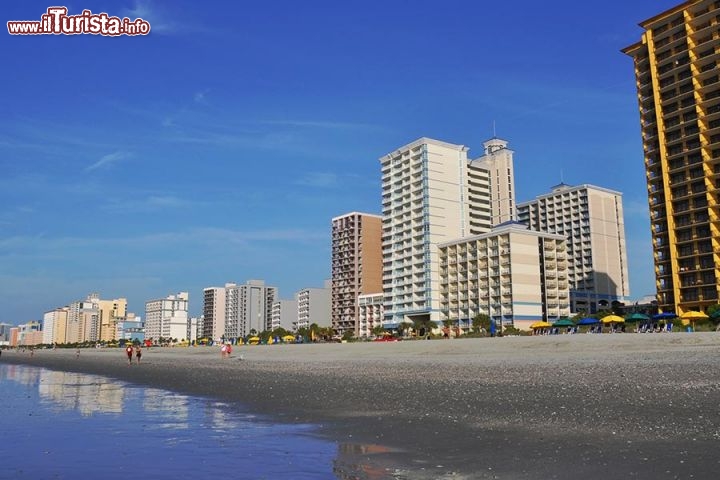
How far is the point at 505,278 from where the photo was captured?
124250mm

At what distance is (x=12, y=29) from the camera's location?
28.9 metres

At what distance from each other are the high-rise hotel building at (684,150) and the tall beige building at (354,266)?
308 ft

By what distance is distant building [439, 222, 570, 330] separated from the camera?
122625 millimetres

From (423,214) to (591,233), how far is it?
60.5 m

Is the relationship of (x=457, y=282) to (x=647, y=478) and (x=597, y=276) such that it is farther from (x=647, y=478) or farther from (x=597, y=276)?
(x=647, y=478)

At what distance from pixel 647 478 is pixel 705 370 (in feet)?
47.6

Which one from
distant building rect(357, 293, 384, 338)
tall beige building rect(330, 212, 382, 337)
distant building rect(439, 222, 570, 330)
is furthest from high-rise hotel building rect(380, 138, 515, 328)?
tall beige building rect(330, 212, 382, 337)

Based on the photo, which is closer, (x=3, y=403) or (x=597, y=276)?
(x=3, y=403)

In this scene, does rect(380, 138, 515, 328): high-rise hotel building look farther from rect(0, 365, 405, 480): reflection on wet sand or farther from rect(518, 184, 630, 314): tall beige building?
rect(0, 365, 405, 480): reflection on wet sand

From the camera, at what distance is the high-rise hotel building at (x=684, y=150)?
8956cm

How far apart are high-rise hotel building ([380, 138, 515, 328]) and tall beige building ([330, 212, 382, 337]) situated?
85.8 ft

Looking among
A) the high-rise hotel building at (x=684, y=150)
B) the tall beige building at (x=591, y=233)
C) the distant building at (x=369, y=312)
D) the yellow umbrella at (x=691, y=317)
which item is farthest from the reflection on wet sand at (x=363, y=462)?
the tall beige building at (x=591, y=233)

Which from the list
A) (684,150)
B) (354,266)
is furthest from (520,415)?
(354,266)

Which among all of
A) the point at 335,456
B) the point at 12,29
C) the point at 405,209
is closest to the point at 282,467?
the point at 335,456
